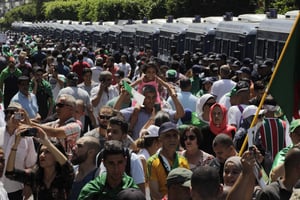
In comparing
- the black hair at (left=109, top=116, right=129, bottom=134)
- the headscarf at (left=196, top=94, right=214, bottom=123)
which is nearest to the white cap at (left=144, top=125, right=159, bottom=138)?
the black hair at (left=109, top=116, right=129, bottom=134)

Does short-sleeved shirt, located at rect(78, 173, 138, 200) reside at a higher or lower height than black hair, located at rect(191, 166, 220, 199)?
lower

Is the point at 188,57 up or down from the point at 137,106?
down

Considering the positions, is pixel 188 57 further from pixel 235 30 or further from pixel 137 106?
pixel 137 106

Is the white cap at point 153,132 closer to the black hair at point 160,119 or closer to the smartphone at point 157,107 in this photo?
the black hair at point 160,119

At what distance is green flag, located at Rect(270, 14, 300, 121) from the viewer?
7.52 m

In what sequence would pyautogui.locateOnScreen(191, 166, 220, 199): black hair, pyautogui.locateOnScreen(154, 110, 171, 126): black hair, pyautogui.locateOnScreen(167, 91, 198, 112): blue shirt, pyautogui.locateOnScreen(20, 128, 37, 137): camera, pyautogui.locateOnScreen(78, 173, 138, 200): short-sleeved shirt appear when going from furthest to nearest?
pyautogui.locateOnScreen(167, 91, 198, 112): blue shirt, pyautogui.locateOnScreen(154, 110, 171, 126): black hair, pyautogui.locateOnScreen(20, 128, 37, 137): camera, pyautogui.locateOnScreen(78, 173, 138, 200): short-sleeved shirt, pyautogui.locateOnScreen(191, 166, 220, 199): black hair

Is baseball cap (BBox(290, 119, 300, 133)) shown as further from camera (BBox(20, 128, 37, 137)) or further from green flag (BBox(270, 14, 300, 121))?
camera (BBox(20, 128, 37, 137))

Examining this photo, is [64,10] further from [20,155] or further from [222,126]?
[20,155]

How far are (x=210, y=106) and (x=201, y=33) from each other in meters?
19.6

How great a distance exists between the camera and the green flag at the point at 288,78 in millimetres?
7523

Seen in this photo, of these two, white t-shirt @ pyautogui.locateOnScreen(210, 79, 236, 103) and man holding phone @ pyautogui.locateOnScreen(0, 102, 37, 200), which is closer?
man holding phone @ pyautogui.locateOnScreen(0, 102, 37, 200)

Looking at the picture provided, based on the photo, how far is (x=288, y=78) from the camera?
7574 mm

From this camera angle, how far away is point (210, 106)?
1119 centimetres

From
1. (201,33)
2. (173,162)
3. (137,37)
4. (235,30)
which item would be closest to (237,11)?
(137,37)
